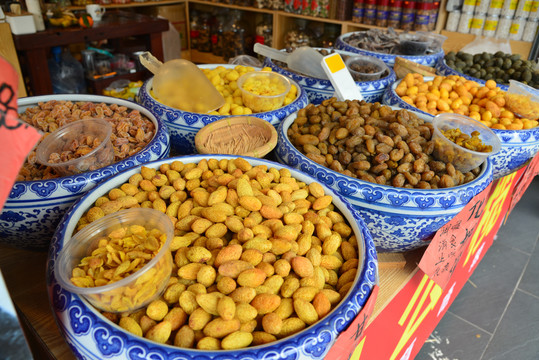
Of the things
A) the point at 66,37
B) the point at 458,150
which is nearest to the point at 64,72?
the point at 66,37

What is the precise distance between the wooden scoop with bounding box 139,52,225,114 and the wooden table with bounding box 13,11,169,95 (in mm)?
1706

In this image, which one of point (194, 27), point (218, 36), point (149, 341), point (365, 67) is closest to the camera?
point (149, 341)

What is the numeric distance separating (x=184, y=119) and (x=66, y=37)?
6.59 feet

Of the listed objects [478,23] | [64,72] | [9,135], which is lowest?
[64,72]

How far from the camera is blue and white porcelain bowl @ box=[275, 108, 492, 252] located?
0.83 metres

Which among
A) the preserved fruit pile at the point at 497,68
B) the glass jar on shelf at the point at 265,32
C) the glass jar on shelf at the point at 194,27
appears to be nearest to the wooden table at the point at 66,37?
the glass jar on shelf at the point at 265,32

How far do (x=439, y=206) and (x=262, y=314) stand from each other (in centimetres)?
49

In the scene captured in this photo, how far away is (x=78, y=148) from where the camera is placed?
2.77ft

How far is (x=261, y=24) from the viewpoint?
3.87 meters

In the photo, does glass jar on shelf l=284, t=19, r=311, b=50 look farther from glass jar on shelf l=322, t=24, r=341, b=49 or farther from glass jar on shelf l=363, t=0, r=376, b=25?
glass jar on shelf l=363, t=0, r=376, b=25

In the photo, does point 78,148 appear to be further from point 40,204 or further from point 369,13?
point 369,13

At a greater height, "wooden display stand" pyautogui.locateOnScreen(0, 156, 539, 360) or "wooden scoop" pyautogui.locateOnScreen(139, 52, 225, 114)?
"wooden scoop" pyautogui.locateOnScreen(139, 52, 225, 114)

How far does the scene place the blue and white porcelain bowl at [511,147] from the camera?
47.8 inches

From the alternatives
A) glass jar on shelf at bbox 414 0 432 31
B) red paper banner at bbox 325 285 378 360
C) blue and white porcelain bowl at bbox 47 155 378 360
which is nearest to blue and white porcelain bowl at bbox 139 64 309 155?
blue and white porcelain bowl at bbox 47 155 378 360
